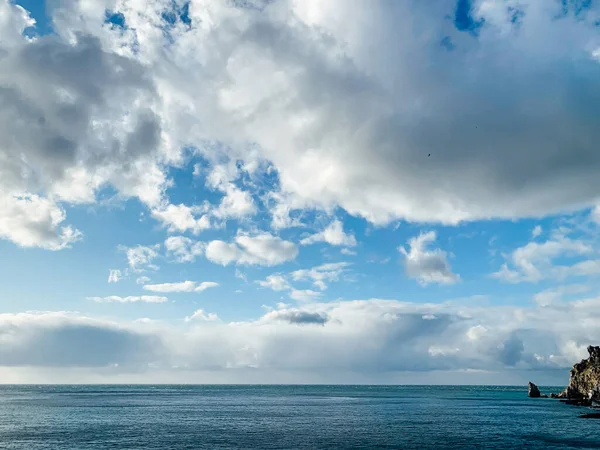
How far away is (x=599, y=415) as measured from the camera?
126 meters

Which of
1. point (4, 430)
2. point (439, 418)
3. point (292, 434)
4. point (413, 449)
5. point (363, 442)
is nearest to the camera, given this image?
point (413, 449)

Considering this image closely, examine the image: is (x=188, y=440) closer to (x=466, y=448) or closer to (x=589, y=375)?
(x=466, y=448)

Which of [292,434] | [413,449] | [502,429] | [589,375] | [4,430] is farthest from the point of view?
[589,375]

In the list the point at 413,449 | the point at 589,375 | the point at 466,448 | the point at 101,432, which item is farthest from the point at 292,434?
the point at 589,375

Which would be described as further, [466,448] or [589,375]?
[589,375]

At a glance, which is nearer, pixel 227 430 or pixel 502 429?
pixel 227 430

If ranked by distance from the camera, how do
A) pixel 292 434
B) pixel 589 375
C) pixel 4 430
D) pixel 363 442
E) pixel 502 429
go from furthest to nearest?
pixel 589 375, pixel 502 429, pixel 4 430, pixel 292 434, pixel 363 442

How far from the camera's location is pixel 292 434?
88.6 meters

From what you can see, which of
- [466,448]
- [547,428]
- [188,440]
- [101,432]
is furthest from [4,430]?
[547,428]

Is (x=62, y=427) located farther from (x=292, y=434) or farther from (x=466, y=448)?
(x=466, y=448)

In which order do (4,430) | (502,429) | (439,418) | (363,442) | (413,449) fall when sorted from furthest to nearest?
(439,418)
(502,429)
(4,430)
(363,442)
(413,449)

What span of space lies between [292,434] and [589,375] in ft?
504

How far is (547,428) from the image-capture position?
340 ft

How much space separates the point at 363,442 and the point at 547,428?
51721 mm
